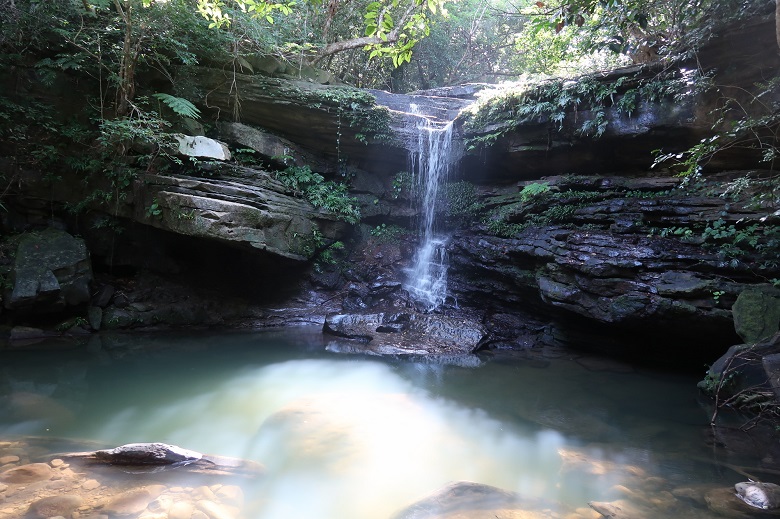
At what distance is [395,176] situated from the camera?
11.3 metres

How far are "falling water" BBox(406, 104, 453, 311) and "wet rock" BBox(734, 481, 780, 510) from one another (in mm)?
6637

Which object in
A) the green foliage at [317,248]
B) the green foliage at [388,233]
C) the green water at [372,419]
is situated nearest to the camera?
the green water at [372,419]

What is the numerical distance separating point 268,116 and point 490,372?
776 cm

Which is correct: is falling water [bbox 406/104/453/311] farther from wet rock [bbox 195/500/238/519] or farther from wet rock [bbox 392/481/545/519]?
wet rock [bbox 195/500/238/519]

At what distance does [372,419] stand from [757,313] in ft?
17.0

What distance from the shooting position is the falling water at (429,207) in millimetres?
9938

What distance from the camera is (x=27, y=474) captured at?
10.0ft

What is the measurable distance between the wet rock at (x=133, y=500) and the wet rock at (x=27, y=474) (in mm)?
697

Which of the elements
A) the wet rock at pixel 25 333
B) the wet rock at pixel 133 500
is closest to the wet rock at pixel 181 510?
the wet rock at pixel 133 500

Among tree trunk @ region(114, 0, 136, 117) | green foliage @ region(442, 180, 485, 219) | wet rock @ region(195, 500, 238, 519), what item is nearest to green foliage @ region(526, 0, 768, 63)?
green foliage @ region(442, 180, 485, 219)

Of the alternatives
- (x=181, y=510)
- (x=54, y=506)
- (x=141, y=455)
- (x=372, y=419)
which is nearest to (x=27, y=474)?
(x=54, y=506)

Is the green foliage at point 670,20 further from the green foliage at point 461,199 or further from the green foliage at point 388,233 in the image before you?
the green foliage at point 388,233

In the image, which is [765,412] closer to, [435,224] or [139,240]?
[435,224]

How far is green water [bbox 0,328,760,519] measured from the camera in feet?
11.4
